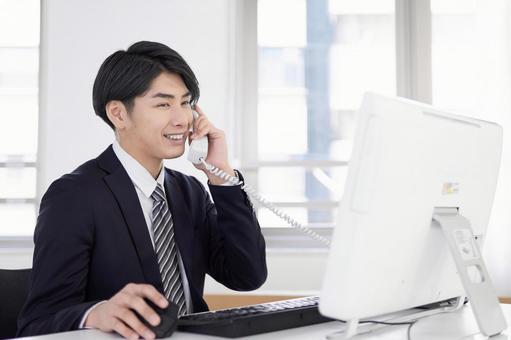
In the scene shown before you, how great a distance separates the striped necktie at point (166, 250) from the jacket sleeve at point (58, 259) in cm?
18

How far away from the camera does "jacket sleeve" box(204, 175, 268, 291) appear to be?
1.66 m

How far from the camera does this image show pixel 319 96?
3.30 meters

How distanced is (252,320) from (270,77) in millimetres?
2360

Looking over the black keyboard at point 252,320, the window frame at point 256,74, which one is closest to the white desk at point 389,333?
the black keyboard at point 252,320

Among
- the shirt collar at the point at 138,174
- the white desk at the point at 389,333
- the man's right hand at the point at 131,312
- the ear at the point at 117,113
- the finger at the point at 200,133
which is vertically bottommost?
the white desk at the point at 389,333

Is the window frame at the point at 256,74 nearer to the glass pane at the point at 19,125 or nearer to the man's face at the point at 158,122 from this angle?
the glass pane at the point at 19,125

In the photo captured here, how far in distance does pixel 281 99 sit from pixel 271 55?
0.25 meters

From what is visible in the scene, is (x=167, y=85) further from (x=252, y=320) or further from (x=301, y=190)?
(x=301, y=190)

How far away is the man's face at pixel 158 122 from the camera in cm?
165

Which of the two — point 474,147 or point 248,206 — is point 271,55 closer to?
point 248,206

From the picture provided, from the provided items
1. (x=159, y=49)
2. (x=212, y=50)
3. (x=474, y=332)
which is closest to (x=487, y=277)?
(x=474, y=332)

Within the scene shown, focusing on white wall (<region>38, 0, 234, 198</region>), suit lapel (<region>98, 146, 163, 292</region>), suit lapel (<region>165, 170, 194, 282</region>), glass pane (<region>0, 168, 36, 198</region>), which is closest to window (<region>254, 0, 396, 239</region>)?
white wall (<region>38, 0, 234, 198</region>)

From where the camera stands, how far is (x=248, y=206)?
1.68 meters

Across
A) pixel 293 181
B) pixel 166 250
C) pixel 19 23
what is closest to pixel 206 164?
pixel 166 250
